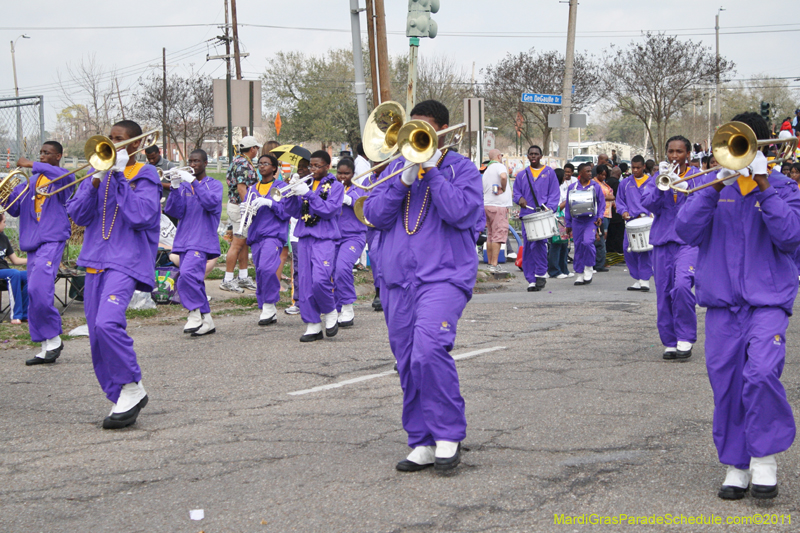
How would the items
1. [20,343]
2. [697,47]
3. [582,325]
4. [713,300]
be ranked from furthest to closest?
[697,47] → [582,325] → [20,343] → [713,300]

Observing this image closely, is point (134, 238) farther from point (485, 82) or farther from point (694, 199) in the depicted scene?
point (485, 82)

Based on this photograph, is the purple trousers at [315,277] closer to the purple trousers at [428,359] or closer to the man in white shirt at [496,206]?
the purple trousers at [428,359]

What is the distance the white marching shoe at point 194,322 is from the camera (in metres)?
9.45

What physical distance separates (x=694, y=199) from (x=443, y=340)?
5.00 feet

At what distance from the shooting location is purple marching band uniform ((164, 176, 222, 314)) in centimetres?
934

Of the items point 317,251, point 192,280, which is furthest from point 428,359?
point 192,280

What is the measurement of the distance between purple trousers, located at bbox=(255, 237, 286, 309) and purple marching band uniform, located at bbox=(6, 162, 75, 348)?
2.23 meters

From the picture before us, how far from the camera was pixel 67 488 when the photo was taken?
4.62 meters

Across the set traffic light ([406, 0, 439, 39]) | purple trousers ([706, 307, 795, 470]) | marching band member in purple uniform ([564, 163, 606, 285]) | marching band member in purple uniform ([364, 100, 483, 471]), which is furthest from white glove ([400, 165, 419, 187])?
marching band member in purple uniform ([564, 163, 606, 285])

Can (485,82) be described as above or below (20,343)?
above

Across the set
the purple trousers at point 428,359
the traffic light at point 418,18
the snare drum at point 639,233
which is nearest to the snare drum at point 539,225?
the snare drum at point 639,233

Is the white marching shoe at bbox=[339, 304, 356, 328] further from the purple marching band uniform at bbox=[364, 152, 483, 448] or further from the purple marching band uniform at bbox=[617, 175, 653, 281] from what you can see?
the purple marching band uniform at bbox=[364, 152, 483, 448]

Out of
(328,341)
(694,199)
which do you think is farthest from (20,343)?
(694,199)

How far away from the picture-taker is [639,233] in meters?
11.0
